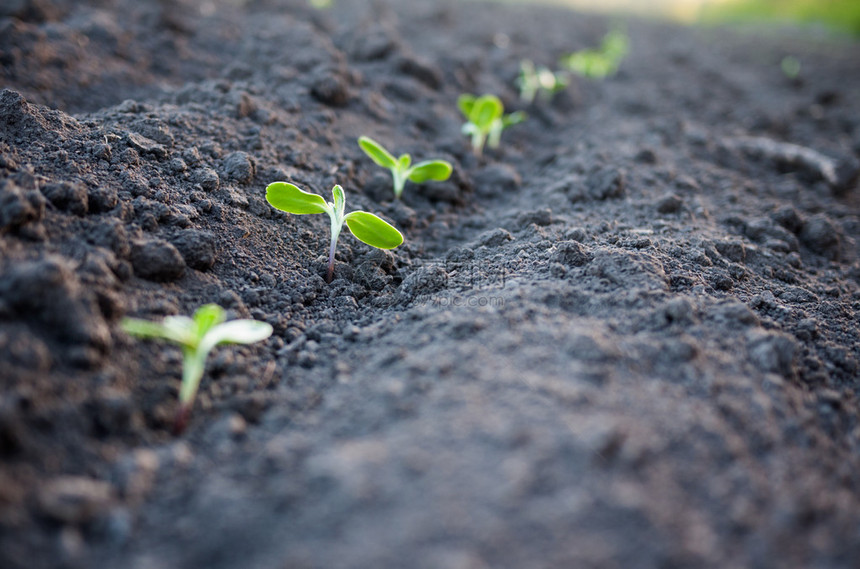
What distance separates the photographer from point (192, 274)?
168cm

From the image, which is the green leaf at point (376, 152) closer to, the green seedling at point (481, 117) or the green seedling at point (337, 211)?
the green seedling at point (337, 211)

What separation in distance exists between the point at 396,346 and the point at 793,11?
12.3 meters

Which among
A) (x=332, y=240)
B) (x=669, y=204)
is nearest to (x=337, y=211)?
(x=332, y=240)

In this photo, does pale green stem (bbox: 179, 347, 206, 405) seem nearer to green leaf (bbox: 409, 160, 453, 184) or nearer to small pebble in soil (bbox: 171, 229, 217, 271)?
small pebble in soil (bbox: 171, 229, 217, 271)

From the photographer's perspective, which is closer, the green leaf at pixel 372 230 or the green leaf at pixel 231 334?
the green leaf at pixel 231 334

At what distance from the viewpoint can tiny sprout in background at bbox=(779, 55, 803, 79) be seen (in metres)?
5.67

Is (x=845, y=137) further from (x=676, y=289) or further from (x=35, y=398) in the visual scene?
(x=35, y=398)

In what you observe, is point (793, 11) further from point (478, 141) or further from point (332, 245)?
point (332, 245)

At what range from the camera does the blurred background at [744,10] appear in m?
9.27

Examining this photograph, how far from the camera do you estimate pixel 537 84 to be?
393cm

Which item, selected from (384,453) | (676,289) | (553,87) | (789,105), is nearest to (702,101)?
(789,105)

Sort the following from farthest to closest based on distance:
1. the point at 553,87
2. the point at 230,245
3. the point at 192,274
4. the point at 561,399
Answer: the point at 553,87 < the point at 230,245 < the point at 192,274 < the point at 561,399

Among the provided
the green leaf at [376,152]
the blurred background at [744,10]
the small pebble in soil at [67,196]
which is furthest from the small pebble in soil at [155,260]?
the blurred background at [744,10]

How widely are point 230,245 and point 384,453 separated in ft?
3.41
